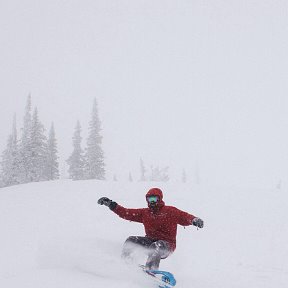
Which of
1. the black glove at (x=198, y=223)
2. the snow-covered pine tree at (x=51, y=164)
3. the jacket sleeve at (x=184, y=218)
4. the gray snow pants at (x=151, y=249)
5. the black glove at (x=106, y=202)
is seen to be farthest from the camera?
the snow-covered pine tree at (x=51, y=164)

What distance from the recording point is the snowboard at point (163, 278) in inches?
262

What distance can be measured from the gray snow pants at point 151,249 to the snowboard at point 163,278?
19 centimetres

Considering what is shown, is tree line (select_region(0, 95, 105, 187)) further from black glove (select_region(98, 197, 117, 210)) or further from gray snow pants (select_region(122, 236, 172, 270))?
gray snow pants (select_region(122, 236, 172, 270))

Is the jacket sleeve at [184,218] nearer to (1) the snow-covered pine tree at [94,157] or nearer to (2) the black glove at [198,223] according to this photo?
(2) the black glove at [198,223]

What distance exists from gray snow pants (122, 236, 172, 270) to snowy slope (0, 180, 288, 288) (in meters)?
0.29

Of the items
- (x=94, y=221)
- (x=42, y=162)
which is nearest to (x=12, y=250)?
(x=94, y=221)

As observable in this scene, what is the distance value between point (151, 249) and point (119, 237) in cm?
241

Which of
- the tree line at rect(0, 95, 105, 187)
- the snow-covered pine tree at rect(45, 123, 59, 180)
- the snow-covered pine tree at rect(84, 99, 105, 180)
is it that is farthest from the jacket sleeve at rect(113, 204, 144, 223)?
the snow-covered pine tree at rect(45, 123, 59, 180)

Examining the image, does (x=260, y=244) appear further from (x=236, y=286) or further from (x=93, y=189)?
(x=93, y=189)

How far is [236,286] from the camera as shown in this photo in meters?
8.16

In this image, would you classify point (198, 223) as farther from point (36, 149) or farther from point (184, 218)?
point (36, 149)

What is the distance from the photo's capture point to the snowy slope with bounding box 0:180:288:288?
713cm

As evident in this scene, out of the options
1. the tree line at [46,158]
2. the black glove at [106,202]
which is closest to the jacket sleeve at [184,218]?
the black glove at [106,202]

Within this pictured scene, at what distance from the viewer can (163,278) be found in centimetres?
686
